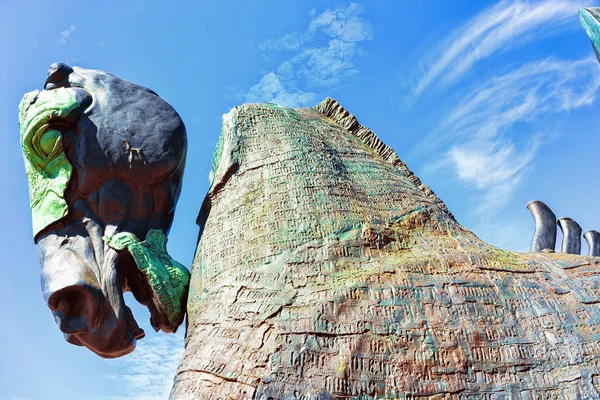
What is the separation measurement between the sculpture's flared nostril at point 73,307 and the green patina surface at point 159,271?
1.23 feet

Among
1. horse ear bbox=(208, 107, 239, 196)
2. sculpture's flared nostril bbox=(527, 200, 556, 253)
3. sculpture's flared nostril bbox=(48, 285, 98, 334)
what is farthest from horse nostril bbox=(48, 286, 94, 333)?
sculpture's flared nostril bbox=(527, 200, 556, 253)

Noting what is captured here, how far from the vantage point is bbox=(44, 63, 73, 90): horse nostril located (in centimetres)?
474

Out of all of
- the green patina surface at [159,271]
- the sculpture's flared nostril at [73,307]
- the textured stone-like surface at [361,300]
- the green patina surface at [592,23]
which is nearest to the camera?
the textured stone-like surface at [361,300]

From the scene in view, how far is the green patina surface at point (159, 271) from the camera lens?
14.0ft

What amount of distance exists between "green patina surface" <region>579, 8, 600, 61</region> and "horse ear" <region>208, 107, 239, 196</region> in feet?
10.2

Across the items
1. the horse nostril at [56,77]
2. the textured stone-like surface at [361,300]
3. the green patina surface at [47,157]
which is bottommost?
the textured stone-like surface at [361,300]

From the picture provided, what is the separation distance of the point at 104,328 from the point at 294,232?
1441 mm

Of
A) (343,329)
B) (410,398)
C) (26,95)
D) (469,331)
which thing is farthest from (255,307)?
(26,95)

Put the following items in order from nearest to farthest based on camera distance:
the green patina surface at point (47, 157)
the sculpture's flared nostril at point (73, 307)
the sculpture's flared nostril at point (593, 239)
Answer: the sculpture's flared nostril at point (73, 307) < the green patina surface at point (47, 157) < the sculpture's flared nostril at point (593, 239)

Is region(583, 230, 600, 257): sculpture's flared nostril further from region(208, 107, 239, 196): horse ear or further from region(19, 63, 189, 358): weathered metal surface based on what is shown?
region(19, 63, 189, 358): weathered metal surface

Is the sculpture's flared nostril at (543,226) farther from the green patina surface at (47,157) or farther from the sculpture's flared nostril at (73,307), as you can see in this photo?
the green patina surface at (47,157)

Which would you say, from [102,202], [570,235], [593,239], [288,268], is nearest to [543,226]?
[570,235]

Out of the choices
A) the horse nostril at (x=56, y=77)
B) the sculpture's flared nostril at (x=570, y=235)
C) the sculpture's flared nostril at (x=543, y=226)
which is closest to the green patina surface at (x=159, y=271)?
the horse nostril at (x=56, y=77)

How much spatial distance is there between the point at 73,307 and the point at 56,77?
1.80 m
